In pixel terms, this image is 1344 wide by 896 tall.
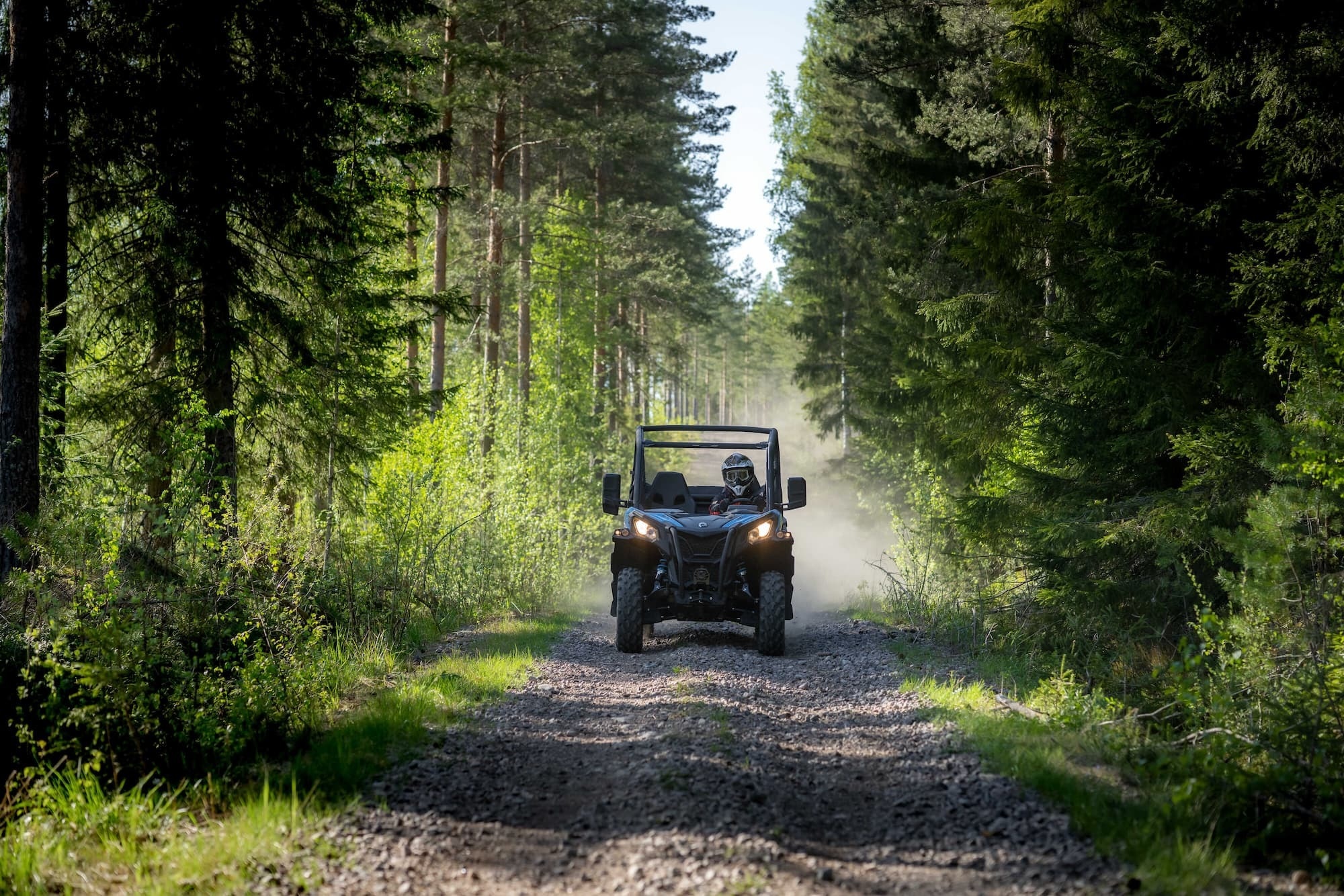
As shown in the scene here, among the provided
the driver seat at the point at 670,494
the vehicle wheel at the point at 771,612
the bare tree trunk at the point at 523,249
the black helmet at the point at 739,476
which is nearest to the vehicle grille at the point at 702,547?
the vehicle wheel at the point at 771,612

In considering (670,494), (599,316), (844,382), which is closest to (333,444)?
(670,494)

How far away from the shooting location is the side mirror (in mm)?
9969

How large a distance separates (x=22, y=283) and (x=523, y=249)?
15.5 m

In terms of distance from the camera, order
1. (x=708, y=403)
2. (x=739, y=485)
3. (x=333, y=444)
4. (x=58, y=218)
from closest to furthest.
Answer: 1. (x=58, y=218)
2. (x=333, y=444)
3. (x=739, y=485)
4. (x=708, y=403)

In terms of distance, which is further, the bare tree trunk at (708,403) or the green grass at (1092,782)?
the bare tree trunk at (708,403)

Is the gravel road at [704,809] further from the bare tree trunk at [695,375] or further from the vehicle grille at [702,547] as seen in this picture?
the bare tree trunk at [695,375]

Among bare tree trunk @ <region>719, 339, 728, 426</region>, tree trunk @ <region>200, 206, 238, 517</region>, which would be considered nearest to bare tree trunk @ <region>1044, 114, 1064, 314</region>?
tree trunk @ <region>200, 206, 238, 517</region>

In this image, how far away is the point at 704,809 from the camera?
4.69m

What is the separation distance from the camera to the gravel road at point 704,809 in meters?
4.01

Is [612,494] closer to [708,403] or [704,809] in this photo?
[704,809]

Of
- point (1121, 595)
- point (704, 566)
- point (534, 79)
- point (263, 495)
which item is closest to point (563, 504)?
point (534, 79)

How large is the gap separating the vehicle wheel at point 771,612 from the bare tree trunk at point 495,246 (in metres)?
10.6

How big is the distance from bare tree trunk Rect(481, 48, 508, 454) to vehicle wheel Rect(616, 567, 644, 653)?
9866mm

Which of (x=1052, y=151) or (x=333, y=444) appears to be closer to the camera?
(x=333, y=444)
